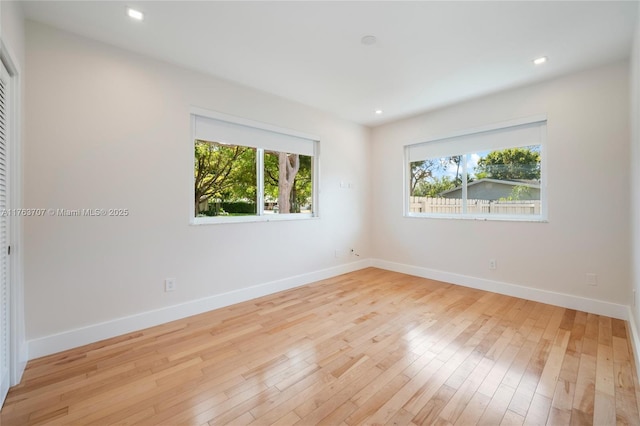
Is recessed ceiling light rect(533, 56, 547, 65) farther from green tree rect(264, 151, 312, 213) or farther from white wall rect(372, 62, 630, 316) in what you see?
green tree rect(264, 151, 312, 213)

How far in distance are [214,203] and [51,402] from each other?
202cm

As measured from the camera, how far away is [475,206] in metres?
3.90

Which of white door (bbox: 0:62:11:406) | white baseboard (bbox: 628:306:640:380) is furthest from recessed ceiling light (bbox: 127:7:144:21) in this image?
white baseboard (bbox: 628:306:640:380)

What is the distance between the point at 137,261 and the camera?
8.55ft

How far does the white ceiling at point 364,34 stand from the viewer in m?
2.02

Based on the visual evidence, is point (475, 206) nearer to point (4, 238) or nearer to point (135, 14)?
point (135, 14)

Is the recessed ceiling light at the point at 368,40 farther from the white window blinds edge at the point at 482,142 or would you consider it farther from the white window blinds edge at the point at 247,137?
the white window blinds edge at the point at 482,142

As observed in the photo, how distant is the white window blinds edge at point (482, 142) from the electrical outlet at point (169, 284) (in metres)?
3.79

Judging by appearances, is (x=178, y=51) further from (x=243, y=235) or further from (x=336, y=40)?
(x=243, y=235)

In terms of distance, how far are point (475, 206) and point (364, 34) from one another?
2776 millimetres

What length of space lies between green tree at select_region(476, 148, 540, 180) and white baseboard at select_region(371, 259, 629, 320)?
4.48ft

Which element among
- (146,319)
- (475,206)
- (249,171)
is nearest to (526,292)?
(475,206)

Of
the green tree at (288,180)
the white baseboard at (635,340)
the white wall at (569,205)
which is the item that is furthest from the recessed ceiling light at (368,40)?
the white baseboard at (635,340)

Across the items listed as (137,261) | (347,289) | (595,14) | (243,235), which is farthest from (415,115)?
(137,261)
